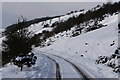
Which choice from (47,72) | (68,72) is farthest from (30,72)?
(68,72)

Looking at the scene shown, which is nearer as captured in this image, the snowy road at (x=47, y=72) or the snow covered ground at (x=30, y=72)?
the snowy road at (x=47, y=72)

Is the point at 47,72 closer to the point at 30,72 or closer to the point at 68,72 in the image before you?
the point at 30,72

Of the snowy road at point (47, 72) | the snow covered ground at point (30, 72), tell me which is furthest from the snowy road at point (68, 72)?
the snow covered ground at point (30, 72)

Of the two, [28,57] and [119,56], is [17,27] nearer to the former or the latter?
[28,57]

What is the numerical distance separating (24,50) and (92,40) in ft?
81.0

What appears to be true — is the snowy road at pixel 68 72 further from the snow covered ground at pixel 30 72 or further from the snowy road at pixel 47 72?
the snow covered ground at pixel 30 72

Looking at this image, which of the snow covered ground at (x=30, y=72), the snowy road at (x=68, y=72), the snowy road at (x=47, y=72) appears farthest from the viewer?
the snow covered ground at (x=30, y=72)

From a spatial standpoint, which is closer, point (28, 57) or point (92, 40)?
point (28, 57)

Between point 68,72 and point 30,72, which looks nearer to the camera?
point 68,72

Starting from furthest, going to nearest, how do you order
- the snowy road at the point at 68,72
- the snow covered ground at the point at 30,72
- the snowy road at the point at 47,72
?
the snow covered ground at the point at 30,72
the snowy road at the point at 47,72
the snowy road at the point at 68,72

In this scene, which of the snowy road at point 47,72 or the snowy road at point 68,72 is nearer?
the snowy road at point 68,72

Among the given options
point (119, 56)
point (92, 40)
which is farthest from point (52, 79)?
point (92, 40)

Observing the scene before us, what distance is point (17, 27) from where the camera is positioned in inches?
985

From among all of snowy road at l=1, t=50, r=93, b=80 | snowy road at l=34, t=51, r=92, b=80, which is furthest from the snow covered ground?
snowy road at l=34, t=51, r=92, b=80
